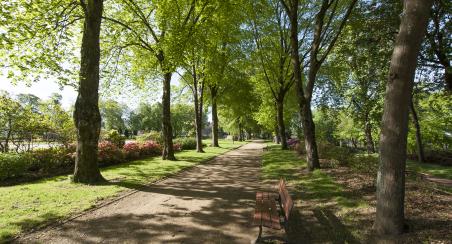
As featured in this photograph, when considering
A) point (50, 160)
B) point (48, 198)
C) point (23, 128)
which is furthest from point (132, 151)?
point (48, 198)

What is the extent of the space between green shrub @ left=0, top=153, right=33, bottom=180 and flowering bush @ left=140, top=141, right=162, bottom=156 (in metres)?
9.47

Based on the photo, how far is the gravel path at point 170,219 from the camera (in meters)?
5.43

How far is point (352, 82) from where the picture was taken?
2927cm

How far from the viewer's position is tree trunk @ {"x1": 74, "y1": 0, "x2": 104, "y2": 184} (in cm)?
1008

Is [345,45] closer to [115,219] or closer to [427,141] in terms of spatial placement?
[115,219]

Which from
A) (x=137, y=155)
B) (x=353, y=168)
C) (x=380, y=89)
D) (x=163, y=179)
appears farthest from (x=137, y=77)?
(x=380, y=89)

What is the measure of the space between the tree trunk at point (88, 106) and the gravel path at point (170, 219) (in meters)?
2.41

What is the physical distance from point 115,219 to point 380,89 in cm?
1834

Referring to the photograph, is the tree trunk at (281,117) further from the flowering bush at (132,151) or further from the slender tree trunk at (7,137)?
the slender tree trunk at (7,137)

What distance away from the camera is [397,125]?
15.5ft

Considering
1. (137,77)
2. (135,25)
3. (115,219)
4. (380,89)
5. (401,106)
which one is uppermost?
(135,25)

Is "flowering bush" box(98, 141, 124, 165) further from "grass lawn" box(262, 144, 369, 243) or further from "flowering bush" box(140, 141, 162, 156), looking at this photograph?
"grass lawn" box(262, 144, 369, 243)

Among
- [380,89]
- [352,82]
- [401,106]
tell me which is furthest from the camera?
[352,82]

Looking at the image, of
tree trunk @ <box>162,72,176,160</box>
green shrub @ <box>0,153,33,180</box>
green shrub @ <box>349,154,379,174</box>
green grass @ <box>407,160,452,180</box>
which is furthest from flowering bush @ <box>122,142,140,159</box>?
green grass @ <box>407,160,452,180</box>
